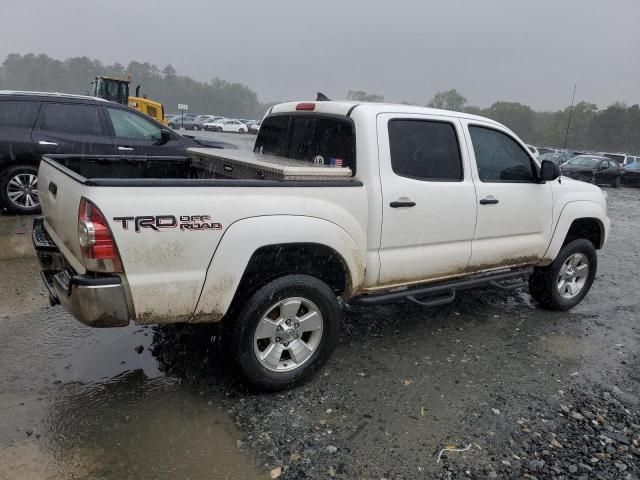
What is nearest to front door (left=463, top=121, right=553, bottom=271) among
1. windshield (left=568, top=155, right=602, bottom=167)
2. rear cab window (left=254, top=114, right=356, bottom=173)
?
rear cab window (left=254, top=114, right=356, bottom=173)

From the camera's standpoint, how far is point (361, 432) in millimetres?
3057

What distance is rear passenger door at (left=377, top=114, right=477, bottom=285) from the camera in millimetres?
3658

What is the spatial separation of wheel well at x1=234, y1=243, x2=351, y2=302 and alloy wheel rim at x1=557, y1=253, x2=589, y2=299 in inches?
107

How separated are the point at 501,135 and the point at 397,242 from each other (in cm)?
162

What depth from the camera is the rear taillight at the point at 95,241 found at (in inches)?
102

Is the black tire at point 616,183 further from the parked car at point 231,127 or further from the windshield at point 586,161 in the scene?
the parked car at point 231,127

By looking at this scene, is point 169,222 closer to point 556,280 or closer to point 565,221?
point 565,221


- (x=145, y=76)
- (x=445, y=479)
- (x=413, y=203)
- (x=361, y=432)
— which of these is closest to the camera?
(x=445, y=479)

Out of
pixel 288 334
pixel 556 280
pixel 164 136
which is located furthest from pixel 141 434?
pixel 164 136

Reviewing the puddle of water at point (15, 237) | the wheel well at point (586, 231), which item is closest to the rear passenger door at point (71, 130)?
the puddle of water at point (15, 237)

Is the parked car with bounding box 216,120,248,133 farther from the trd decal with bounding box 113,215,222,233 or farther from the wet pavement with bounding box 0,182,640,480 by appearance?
the trd decal with bounding box 113,215,222,233

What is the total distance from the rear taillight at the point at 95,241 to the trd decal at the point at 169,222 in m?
0.09

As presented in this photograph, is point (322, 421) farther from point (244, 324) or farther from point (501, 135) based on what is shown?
point (501, 135)

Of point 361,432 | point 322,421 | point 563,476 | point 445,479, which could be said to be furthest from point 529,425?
point 322,421
